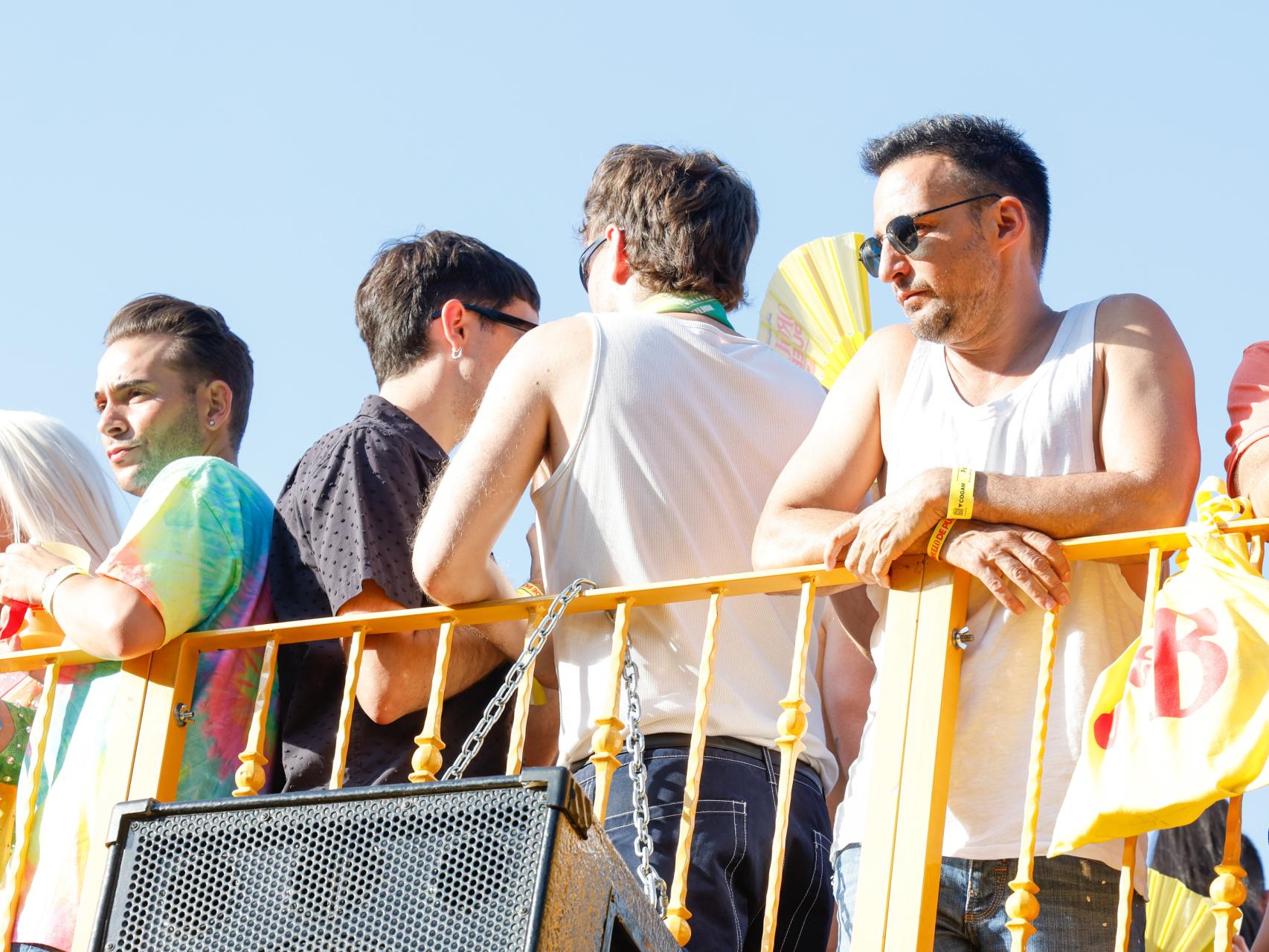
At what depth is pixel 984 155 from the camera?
3.28m

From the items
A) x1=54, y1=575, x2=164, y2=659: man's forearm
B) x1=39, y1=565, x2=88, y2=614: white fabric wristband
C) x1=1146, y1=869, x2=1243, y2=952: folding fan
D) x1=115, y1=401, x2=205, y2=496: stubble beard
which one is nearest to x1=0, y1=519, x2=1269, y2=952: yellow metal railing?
x1=54, y1=575, x2=164, y2=659: man's forearm

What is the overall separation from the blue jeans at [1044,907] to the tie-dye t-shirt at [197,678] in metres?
1.48

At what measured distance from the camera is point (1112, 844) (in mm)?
2701

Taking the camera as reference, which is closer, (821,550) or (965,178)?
(821,550)

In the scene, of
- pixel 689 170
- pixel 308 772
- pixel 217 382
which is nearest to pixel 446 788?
pixel 308 772

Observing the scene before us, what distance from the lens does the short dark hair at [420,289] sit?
3.98 m

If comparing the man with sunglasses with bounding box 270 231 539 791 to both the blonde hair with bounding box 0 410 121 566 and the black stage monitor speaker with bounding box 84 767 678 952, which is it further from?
the black stage monitor speaker with bounding box 84 767 678 952

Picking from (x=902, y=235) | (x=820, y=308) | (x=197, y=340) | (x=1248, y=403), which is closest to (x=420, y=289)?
(x=197, y=340)

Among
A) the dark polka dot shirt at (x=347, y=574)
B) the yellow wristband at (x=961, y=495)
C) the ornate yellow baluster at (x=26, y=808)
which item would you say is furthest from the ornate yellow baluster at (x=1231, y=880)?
the ornate yellow baluster at (x=26, y=808)

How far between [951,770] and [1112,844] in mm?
276

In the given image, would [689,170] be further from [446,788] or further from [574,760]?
[446,788]

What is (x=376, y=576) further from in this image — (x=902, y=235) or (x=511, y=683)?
(x=902, y=235)

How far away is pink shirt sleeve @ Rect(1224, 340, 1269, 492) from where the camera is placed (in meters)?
2.94

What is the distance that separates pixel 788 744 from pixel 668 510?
21.2 inches
